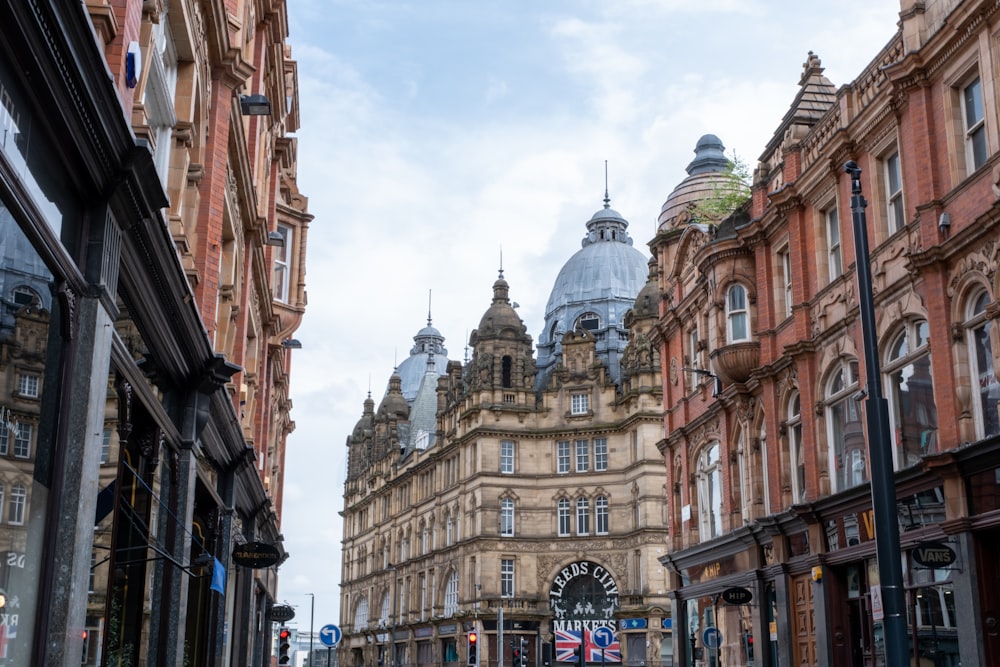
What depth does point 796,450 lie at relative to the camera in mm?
25953

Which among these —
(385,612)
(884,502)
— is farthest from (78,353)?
(385,612)

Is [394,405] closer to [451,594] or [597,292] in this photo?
[597,292]

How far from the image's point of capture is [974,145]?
61.9 ft

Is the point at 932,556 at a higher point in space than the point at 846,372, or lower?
lower

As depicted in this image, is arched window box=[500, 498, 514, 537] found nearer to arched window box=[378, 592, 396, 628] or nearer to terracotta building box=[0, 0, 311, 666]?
arched window box=[378, 592, 396, 628]

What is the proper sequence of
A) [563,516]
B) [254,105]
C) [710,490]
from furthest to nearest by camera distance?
[563,516]
[710,490]
[254,105]

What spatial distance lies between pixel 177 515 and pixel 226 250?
257 inches

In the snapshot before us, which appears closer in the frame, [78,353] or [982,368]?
[78,353]

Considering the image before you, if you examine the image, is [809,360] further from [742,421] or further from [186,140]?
[186,140]

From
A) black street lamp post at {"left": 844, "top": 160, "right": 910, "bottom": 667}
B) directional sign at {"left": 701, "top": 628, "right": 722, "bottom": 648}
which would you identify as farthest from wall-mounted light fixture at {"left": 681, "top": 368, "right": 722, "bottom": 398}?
black street lamp post at {"left": 844, "top": 160, "right": 910, "bottom": 667}

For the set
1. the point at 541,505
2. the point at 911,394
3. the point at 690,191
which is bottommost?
the point at 911,394

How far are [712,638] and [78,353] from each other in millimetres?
23675

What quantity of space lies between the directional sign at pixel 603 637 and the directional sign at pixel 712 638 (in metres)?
36.4

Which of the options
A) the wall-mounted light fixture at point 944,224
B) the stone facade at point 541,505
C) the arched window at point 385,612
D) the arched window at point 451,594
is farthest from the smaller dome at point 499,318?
the wall-mounted light fixture at point 944,224
